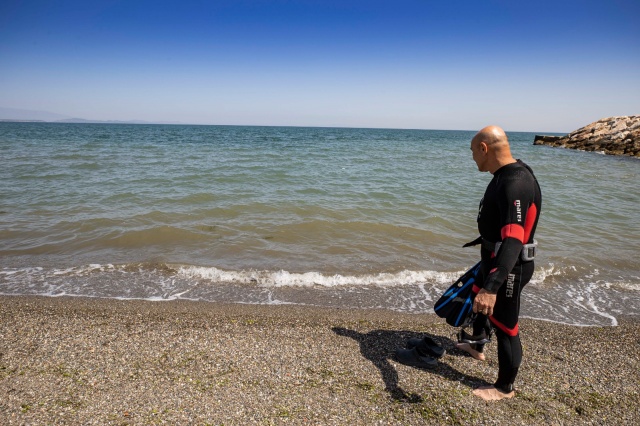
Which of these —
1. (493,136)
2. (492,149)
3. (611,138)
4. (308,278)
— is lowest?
(308,278)

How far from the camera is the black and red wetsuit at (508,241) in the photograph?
2799 millimetres

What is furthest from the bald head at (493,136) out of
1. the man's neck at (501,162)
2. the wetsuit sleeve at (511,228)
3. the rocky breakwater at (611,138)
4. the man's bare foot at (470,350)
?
the rocky breakwater at (611,138)

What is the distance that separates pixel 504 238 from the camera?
2.82 metres

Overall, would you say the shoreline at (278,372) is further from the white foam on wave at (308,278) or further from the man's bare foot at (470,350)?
the white foam on wave at (308,278)

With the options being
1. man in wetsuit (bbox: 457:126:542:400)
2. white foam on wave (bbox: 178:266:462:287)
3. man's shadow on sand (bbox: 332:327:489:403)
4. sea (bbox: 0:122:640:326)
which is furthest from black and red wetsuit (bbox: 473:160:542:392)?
white foam on wave (bbox: 178:266:462:287)

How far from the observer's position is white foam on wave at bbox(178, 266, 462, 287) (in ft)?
21.9

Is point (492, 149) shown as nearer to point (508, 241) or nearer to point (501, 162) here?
point (501, 162)

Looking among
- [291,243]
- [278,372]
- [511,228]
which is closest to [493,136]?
[511,228]

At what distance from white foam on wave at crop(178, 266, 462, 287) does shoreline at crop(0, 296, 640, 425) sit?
151cm

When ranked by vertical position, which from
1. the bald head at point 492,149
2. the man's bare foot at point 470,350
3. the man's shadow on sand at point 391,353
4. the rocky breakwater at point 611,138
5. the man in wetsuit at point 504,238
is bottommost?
the man's shadow on sand at point 391,353

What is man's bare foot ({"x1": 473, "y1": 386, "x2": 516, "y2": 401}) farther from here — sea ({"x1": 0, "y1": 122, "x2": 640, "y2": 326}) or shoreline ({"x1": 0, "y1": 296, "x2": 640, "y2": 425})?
sea ({"x1": 0, "y1": 122, "x2": 640, "y2": 326})

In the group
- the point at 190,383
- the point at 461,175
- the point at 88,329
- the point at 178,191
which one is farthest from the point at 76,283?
the point at 461,175

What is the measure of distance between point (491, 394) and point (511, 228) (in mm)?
1767

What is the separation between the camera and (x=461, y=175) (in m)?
20.9
